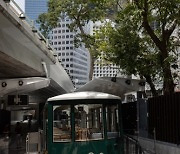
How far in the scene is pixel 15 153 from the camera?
67.0 feet

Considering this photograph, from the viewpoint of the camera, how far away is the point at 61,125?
10.4 metres

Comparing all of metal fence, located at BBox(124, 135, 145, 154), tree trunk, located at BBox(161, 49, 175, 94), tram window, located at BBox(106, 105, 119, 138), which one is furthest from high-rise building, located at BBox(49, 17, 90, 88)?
tram window, located at BBox(106, 105, 119, 138)

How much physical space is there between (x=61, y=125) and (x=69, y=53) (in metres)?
42.4

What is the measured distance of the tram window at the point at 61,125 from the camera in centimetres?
1036

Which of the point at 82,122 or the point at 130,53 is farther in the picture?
the point at 130,53

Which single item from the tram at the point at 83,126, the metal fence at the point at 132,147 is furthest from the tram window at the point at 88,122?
the metal fence at the point at 132,147

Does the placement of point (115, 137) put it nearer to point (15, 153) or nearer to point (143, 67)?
point (143, 67)

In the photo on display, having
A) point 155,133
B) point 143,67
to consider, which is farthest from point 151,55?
point 155,133

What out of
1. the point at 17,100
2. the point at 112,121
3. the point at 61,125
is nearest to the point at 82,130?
the point at 61,125

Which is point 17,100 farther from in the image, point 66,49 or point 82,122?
point 66,49

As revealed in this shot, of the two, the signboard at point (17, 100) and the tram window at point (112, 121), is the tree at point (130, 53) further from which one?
the signboard at point (17, 100)

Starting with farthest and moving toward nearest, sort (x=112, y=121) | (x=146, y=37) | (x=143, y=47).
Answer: (x=146, y=37) → (x=143, y=47) → (x=112, y=121)

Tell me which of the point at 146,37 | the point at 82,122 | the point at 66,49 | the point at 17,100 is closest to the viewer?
the point at 82,122

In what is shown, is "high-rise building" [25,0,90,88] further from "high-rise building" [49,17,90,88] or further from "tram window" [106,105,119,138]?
"tram window" [106,105,119,138]
